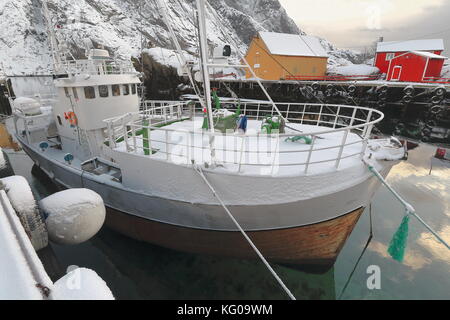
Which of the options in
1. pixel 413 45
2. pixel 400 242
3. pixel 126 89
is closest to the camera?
pixel 400 242

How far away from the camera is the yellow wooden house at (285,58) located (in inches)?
1149

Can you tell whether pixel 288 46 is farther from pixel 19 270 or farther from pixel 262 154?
pixel 19 270

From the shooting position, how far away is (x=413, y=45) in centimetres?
3161

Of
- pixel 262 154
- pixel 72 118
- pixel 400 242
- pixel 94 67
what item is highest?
pixel 94 67

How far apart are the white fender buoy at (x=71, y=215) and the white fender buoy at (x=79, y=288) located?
2470 mm

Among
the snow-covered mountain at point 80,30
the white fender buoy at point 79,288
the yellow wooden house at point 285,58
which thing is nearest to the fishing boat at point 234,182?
the white fender buoy at point 79,288

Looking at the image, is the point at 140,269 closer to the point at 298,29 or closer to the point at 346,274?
the point at 346,274

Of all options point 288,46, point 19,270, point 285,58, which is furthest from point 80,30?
point 19,270

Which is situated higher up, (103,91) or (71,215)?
(103,91)

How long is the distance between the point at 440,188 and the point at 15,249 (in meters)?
13.6

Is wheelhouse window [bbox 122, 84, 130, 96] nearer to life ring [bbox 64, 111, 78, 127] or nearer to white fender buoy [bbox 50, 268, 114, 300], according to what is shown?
life ring [bbox 64, 111, 78, 127]

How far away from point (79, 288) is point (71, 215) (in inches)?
109

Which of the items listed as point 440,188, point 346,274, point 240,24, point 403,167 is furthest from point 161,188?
point 240,24

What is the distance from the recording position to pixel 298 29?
443 ft
